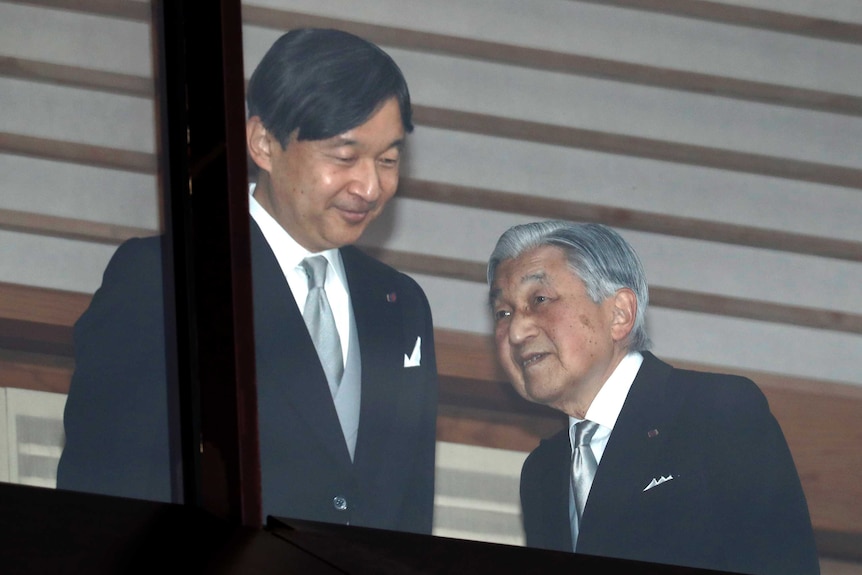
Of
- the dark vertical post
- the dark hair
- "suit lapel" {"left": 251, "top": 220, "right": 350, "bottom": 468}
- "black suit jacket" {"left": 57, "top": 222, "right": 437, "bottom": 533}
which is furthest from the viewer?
the dark hair

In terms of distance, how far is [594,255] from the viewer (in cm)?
233

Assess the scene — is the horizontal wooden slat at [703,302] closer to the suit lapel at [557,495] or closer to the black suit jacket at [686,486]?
the black suit jacket at [686,486]

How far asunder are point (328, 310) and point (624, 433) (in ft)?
1.85

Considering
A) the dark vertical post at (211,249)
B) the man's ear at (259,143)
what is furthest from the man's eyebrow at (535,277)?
the dark vertical post at (211,249)

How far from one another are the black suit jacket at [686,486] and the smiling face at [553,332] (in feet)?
0.23

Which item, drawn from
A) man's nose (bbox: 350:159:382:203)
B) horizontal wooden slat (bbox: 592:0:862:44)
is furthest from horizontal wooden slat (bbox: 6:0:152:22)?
horizontal wooden slat (bbox: 592:0:862:44)

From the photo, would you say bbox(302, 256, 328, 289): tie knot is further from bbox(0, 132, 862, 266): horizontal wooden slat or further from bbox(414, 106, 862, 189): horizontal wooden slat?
bbox(414, 106, 862, 189): horizontal wooden slat

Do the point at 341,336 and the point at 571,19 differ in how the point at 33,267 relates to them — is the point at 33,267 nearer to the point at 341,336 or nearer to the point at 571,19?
the point at 341,336

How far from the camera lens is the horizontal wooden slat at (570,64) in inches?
87.4

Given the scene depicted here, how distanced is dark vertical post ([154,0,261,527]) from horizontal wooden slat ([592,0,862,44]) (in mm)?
967

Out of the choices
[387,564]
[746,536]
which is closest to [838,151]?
[746,536]

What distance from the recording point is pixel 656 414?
89.3 inches

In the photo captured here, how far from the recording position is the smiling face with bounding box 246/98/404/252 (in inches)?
84.4

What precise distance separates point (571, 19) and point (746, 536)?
1.00 m
